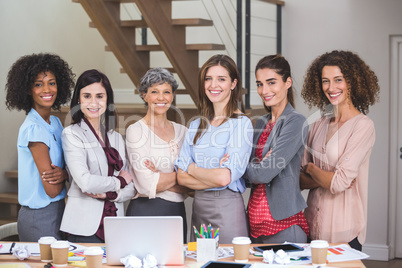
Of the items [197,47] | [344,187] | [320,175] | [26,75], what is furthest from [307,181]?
[197,47]

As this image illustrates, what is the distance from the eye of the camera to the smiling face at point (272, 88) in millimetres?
2809

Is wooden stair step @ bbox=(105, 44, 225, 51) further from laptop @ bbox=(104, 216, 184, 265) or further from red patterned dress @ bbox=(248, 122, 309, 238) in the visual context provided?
laptop @ bbox=(104, 216, 184, 265)

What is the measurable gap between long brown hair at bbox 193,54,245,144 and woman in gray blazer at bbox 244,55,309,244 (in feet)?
0.43

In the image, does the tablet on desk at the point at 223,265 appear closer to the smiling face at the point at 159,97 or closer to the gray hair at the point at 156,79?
the smiling face at the point at 159,97

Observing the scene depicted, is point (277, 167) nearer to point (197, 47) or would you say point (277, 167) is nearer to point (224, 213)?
point (224, 213)

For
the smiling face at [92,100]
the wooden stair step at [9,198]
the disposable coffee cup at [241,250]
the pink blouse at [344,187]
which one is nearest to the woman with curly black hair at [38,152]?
the smiling face at [92,100]

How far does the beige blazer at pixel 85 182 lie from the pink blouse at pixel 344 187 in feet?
3.38

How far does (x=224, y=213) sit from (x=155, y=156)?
505 millimetres

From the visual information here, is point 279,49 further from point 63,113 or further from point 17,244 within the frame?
point 17,244

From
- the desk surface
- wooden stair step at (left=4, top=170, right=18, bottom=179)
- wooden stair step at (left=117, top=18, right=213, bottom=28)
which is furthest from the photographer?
wooden stair step at (left=4, top=170, right=18, bottom=179)

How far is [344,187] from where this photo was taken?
8.99 ft

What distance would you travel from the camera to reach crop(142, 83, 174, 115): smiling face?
9.62 feet

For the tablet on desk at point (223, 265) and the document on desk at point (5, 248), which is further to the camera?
the document on desk at point (5, 248)

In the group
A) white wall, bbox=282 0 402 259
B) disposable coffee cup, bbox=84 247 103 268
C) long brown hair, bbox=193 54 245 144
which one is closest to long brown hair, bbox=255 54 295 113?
long brown hair, bbox=193 54 245 144
